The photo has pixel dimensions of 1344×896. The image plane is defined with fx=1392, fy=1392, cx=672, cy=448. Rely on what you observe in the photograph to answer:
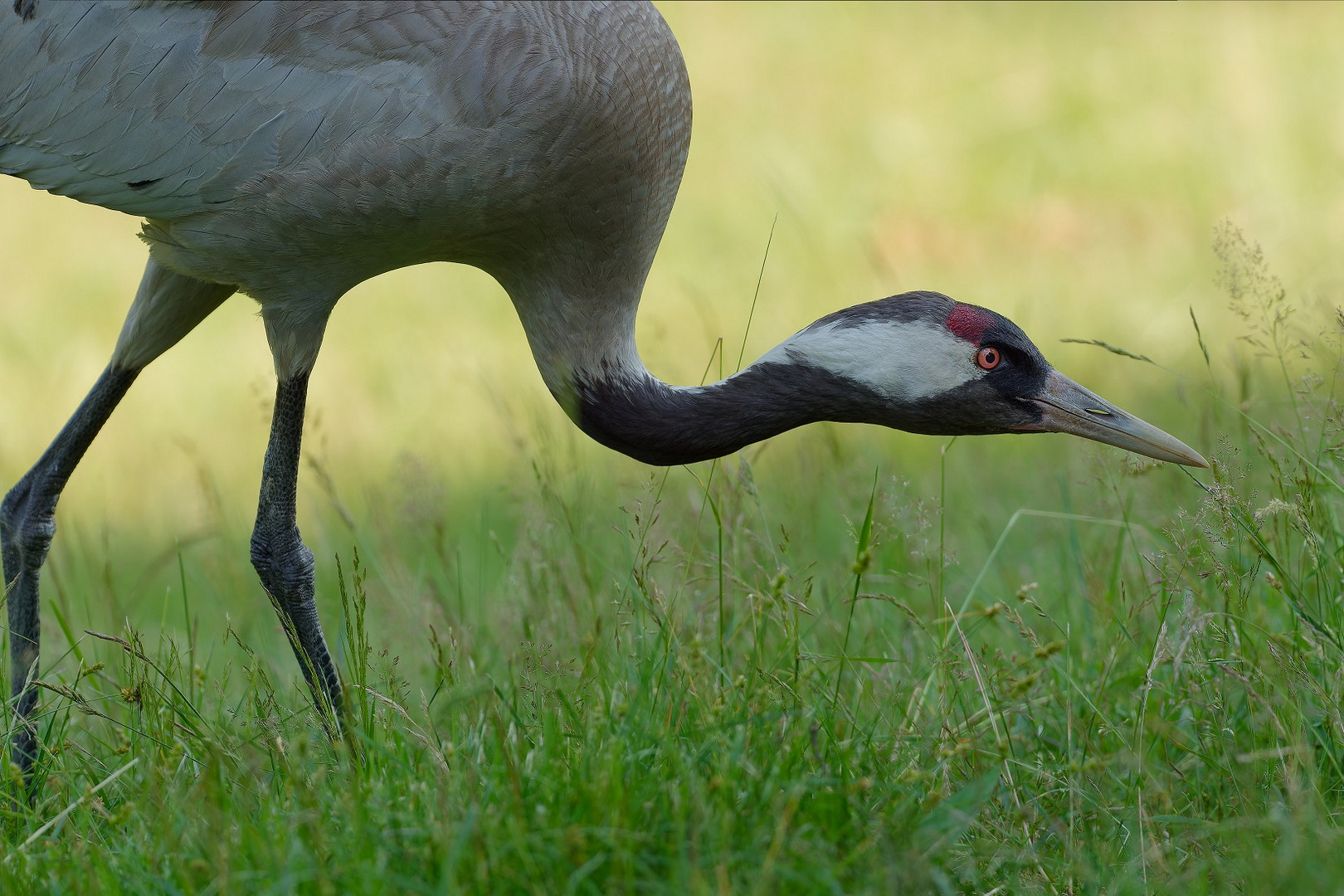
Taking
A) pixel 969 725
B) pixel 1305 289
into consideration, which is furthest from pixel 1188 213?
pixel 969 725

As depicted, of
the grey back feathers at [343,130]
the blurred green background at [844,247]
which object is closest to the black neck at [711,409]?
the grey back feathers at [343,130]

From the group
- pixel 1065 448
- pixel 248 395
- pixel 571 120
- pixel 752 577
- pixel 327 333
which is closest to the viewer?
pixel 571 120

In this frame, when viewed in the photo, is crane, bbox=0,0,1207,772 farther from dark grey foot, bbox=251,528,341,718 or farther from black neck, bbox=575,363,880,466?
dark grey foot, bbox=251,528,341,718

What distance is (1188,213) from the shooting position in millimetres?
8281

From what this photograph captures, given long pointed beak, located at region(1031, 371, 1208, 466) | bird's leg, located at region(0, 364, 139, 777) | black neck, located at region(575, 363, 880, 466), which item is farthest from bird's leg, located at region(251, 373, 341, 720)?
long pointed beak, located at region(1031, 371, 1208, 466)

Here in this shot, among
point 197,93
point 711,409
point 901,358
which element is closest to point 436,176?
point 197,93

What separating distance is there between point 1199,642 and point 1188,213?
590 cm

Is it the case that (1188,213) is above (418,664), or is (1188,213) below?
above

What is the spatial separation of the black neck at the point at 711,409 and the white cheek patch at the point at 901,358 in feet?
0.14

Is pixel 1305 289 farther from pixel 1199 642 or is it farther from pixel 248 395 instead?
pixel 248 395

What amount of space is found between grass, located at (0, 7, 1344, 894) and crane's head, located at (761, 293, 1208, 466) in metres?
0.15

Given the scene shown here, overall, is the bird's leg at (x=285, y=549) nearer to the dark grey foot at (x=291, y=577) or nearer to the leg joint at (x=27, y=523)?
the dark grey foot at (x=291, y=577)

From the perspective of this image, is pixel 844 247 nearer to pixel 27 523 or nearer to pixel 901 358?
pixel 901 358

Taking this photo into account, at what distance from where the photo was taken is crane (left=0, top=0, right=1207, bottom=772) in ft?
10.5
